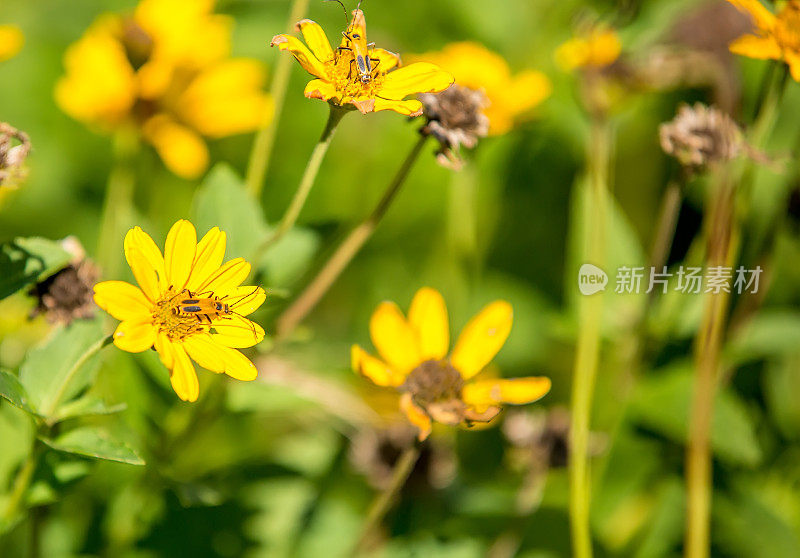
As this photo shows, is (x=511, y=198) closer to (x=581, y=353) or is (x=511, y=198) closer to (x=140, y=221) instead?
(x=581, y=353)

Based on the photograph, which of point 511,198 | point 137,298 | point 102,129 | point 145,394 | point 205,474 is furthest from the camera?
point 511,198

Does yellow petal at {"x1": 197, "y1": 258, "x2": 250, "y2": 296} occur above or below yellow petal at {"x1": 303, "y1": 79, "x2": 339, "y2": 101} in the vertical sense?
below

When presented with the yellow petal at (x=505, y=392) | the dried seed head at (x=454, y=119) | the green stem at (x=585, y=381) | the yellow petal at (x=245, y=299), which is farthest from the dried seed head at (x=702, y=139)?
the yellow petal at (x=245, y=299)

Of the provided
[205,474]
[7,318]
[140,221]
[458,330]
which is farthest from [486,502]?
[7,318]

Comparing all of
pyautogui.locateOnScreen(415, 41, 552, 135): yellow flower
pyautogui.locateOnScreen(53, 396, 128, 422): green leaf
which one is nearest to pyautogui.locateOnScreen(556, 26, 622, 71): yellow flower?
pyautogui.locateOnScreen(415, 41, 552, 135): yellow flower

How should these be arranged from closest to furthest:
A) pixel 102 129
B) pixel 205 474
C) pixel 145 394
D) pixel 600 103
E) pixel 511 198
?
pixel 145 394
pixel 205 474
pixel 600 103
pixel 102 129
pixel 511 198

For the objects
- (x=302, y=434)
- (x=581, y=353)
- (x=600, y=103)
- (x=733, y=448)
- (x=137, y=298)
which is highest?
(x=600, y=103)

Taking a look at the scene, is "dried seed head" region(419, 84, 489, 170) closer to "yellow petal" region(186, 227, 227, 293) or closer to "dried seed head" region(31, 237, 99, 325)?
"yellow petal" region(186, 227, 227, 293)

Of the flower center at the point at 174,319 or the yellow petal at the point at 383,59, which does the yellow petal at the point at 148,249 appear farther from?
the yellow petal at the point at 383,59

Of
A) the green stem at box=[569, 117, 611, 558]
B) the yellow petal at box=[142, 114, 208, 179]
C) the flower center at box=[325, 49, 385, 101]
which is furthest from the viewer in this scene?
the yellow petal at box=[142, 114, 208, 179]
